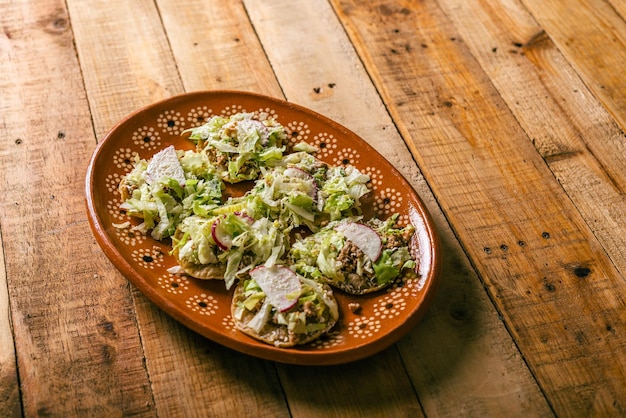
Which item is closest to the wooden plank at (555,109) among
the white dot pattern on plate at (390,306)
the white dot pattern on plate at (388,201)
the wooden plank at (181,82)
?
the white dot pattern on plate at (388,201)

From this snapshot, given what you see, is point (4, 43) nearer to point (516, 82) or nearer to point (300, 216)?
point (300, 216)

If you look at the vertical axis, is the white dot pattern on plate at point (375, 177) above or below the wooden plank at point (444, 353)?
above

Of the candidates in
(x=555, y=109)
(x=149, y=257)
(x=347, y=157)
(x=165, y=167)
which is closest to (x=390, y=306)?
(x=347, y=157)

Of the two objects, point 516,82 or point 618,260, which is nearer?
point 618,260

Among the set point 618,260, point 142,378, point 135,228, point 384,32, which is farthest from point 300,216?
point 384,32

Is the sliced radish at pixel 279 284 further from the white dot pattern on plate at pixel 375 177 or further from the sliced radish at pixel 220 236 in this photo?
the white dot pattern on plate at pixel 375 177

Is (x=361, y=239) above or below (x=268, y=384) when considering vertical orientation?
above
